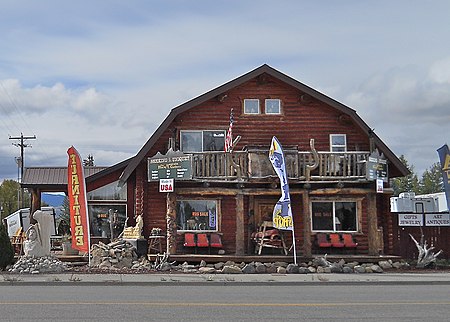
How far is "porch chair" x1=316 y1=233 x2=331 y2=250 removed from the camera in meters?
26.9

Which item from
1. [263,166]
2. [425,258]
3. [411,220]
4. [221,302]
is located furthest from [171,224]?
[221,302]

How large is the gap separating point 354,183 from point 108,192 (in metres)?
10.2

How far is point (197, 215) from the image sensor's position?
2742cm

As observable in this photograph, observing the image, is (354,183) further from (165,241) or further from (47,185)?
(47,185)

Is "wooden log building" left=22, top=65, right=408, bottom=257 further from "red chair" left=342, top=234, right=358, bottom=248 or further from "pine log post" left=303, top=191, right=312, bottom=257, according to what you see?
"red chair" left=342, top=234, right=358, bottom=248

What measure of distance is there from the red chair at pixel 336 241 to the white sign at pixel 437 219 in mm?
3326

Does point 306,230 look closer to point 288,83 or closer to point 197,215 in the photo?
point 197,215

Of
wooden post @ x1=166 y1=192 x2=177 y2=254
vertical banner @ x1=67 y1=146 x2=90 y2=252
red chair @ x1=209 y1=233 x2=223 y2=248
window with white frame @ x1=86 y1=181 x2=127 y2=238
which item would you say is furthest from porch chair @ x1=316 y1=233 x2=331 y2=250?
vertical banner @ x1=67 y1=146 x2=90 y2=252

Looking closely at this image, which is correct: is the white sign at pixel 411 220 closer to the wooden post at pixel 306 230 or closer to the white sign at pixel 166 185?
the wooden post at pixel 306 230

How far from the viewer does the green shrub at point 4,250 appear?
882 inches

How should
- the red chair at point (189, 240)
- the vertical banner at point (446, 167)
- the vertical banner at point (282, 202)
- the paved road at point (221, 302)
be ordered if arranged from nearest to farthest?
the paved road at point (221, 302), the vertical banner at point (282, 202), the vertical banner at point (446, 167), the red chair at point (189, 240)

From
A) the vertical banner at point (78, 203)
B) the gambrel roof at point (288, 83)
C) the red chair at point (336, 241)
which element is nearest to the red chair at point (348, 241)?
the red chair at point (336, 241)

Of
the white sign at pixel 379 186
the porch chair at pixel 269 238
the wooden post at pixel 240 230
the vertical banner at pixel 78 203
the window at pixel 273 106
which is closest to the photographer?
the vertical banner at pixel 78 203

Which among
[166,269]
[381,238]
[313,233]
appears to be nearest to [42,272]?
[166,269]
